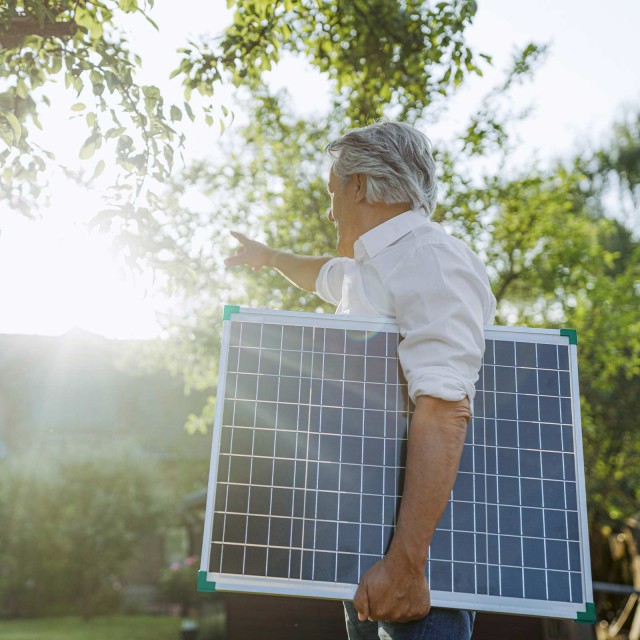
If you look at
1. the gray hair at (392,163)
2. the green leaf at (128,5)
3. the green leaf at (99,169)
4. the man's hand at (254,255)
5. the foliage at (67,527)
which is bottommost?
the foliage at (67,527)

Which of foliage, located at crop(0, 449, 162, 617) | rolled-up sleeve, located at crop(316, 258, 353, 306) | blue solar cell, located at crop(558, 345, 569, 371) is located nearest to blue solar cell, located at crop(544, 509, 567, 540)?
blue solar cell, located at crop(558, 345, 569, 371)

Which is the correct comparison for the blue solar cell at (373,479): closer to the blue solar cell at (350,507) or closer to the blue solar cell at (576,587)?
the blue solar cell at (350,507)

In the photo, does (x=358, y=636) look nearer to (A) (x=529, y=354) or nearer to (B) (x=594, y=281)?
(A) (x=529, y=354)

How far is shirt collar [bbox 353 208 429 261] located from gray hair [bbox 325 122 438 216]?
0.18 feet

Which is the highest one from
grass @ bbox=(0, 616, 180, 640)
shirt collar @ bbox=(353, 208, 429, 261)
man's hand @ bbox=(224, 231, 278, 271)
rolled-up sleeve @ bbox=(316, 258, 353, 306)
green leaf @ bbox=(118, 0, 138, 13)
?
green leaf @ bbox=(118, 0, 138, 13)

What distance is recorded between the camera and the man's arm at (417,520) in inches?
72.4

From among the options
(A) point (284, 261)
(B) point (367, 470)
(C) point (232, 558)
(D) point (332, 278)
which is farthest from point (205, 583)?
(A) point (284, 261)

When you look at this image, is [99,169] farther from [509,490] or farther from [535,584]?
[535,584]

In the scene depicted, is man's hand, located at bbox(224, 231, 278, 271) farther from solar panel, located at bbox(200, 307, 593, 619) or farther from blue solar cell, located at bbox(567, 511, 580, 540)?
blue solar cell, located at bbox(567, 511, 580, 540)

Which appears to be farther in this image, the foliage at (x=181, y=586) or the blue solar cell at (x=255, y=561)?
the foliage at (x=181, y=586)

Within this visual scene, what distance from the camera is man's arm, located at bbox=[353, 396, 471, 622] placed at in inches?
72.4

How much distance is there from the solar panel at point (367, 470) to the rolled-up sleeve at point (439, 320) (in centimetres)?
14

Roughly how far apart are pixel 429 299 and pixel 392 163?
522mm

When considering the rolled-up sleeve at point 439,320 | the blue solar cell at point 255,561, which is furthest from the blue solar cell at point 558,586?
the blue solar cell at point 255,561
